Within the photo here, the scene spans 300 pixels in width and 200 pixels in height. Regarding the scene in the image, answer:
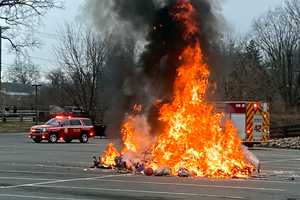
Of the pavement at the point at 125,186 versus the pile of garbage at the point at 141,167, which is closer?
the pavement at the point at 125,186

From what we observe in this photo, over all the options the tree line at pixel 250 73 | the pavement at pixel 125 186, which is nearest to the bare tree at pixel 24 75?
the tree line at pixel 250 73

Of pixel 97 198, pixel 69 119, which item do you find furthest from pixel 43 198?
pixel 69 119

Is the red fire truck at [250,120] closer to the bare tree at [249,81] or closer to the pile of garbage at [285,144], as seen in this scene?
the pile of garbage at [285,144]

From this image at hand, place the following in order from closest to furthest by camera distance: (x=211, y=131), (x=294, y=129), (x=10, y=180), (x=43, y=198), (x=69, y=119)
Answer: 1. (x=43, y=198)
2. (x=10, y=180)
3. (x=211, y=131)
4. (x=69, y=119)
5. (x=294, y=129)

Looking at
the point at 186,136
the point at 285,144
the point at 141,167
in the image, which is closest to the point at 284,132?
the point at 285,144

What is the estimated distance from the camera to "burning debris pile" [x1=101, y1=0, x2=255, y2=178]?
16953mm

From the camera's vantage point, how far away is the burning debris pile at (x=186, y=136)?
55.6 feet

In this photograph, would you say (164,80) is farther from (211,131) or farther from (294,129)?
(294,129)

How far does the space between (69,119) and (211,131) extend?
2447 cm

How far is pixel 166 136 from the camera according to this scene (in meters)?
17.7

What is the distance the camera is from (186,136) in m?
17.5

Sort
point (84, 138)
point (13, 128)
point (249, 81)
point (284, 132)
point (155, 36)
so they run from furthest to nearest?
point (249, 81), point (13, 128), point (284, 132), point (84, 138), point (155, 36)

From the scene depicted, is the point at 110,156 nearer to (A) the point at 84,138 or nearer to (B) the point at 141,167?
(B) the point at 141,167

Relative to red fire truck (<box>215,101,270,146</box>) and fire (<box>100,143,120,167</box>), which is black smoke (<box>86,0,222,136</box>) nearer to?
fire (<box>100,143,120,167</box>)
